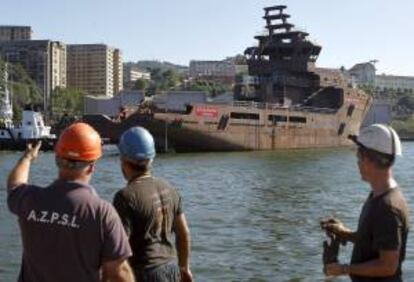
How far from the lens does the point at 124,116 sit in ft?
172

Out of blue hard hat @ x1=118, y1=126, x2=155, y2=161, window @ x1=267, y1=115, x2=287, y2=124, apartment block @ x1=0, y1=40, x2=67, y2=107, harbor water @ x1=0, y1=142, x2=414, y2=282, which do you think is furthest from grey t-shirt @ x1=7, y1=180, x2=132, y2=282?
apartment block @ x1=0, y1=40, x2=67, y2=107

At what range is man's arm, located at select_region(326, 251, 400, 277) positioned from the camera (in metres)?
4.12

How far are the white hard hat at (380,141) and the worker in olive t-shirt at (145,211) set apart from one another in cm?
134

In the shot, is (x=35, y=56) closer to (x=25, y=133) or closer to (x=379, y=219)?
(x=25, y=133)

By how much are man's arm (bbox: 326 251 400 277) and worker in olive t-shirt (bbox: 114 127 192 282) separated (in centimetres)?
128

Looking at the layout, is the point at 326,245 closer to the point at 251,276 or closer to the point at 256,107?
the point at 251,276

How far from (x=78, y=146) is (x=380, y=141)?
164cm

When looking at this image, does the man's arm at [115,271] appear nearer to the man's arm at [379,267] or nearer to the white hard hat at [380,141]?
the man's arm at [379,267]

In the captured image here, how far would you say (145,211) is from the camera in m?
4.93

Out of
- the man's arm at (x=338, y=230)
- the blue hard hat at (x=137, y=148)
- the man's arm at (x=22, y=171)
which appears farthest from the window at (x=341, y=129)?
the man's arm at (x=22, y=171)

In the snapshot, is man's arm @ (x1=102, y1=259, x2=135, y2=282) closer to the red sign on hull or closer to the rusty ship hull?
the rusty ship hull

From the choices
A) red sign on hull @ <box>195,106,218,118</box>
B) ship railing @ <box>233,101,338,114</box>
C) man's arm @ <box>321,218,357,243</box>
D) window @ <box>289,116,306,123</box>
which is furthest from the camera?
window @ <box>289,116,306,123</box>

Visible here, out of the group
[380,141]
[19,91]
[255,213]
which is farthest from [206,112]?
[19,91]

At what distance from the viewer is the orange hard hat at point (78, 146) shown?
4055 mm
